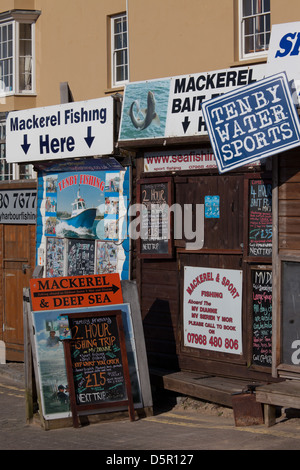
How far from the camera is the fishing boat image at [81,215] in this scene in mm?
12477

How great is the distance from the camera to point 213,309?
10.4m

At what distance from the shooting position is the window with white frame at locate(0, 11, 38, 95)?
909 inches

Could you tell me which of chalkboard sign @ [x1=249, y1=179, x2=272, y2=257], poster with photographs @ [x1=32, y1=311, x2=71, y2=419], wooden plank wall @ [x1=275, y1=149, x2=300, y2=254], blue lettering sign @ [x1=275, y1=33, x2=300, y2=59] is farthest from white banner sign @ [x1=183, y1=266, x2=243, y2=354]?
blue lettering sign @ [x1=275, y1=33, x2=300, y2=59]

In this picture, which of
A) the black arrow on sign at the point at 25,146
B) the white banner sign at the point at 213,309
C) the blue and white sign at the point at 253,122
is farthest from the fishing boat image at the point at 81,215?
the blue and white sign at the point at 253,122

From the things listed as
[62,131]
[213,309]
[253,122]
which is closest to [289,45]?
[253,122]

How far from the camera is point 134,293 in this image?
10.1 m

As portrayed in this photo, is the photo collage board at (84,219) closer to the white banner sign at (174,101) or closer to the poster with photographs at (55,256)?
the poster with photographs at (55,256)

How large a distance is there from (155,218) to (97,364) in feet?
7.90

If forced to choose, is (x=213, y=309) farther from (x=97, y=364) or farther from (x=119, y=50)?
(x=119, y=50)

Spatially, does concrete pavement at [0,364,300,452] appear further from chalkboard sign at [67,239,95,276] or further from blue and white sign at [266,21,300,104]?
blue and white sign at [266,21,300,104]

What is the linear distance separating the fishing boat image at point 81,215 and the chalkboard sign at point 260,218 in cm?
331

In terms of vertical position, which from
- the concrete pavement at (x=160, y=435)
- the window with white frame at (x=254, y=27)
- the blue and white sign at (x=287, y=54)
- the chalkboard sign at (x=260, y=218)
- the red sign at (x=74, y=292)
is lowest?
the concrete pavement at (x=160, y=435)

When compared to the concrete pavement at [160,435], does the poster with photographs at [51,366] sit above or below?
above

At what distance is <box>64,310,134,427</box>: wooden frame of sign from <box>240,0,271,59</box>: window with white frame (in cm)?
934
